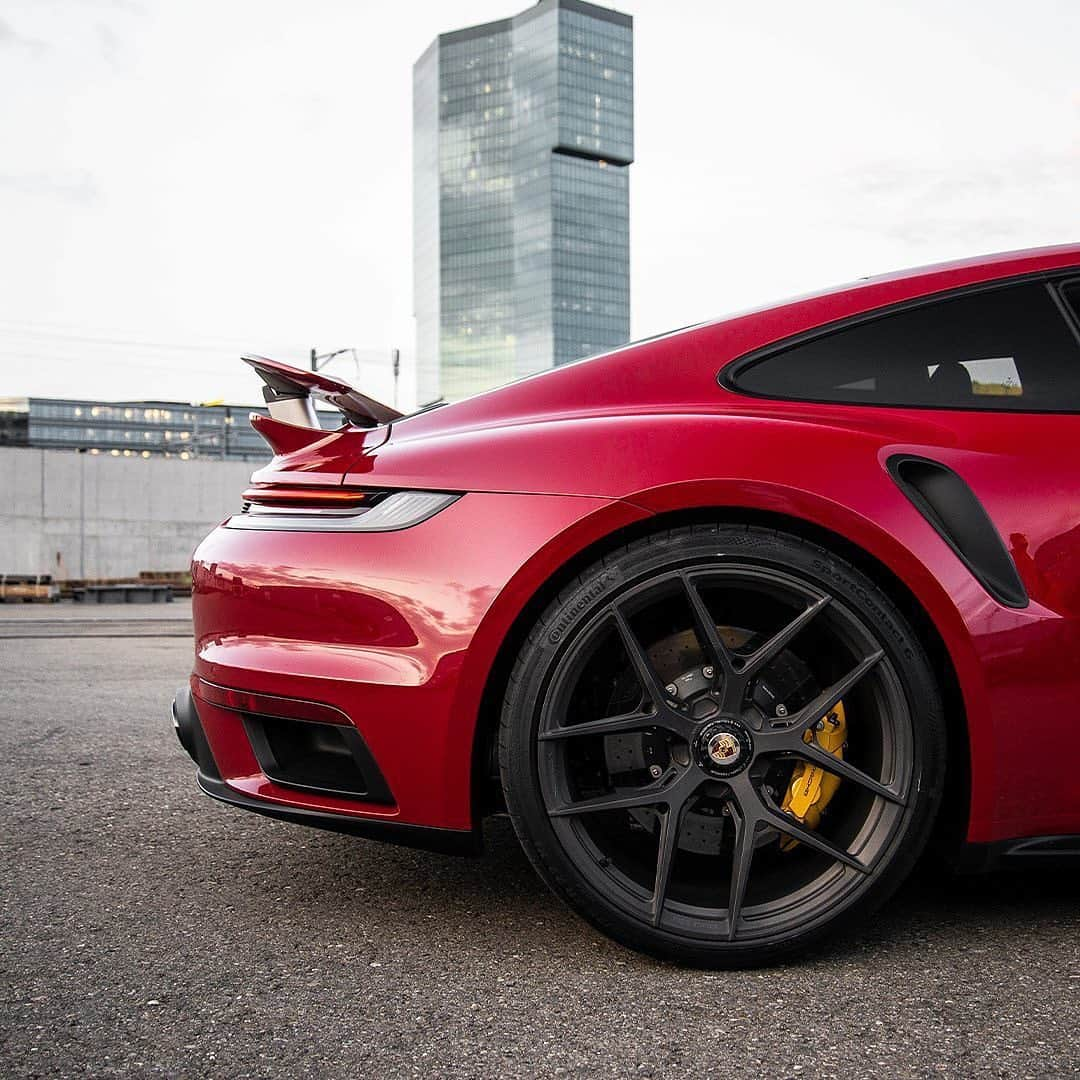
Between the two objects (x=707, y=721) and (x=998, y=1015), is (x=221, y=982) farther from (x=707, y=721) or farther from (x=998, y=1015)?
(x=998, y=1015)

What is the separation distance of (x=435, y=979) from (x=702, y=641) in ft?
2.63

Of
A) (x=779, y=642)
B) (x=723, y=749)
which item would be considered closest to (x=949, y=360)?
(x=779, y=642)

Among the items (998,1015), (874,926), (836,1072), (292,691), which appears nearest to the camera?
(836,1072)

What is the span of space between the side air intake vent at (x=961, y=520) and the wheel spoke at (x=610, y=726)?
65cm

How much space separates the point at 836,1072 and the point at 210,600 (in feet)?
4.90

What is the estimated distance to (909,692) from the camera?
6.66 ft

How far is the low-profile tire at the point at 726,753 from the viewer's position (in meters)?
2.03

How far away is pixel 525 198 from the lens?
151 m

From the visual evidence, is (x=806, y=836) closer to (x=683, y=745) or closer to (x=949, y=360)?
(x=683, y=745)

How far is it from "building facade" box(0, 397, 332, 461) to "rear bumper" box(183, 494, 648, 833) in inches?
5004

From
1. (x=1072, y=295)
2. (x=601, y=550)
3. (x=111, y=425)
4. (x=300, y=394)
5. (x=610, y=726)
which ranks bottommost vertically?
(x=610, y=726)

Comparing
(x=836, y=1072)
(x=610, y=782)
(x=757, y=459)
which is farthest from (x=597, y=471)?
(x=836, y=1072)

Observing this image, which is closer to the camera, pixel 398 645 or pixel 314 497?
pixel 398 645

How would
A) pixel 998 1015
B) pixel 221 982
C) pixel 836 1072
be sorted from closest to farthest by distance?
pixel 836 1072, pixel 998 1015, pixel 221 982
